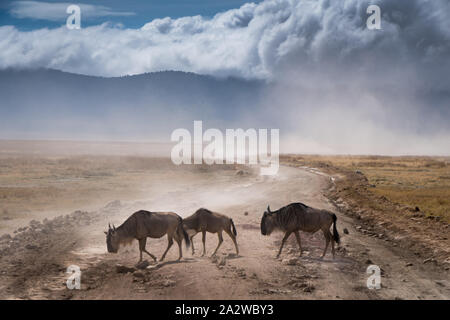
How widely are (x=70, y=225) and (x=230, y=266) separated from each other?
455 inches

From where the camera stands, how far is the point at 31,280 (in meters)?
13.2

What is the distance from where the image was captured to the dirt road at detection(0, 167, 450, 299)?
11773mm

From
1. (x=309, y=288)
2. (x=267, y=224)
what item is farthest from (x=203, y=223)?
(x=309, y=288)

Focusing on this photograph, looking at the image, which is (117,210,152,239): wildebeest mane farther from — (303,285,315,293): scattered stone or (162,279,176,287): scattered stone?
(303,285,315,293): scattered stone

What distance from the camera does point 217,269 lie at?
13.3 m

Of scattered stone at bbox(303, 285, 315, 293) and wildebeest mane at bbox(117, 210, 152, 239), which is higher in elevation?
wildebeest mane at bbox(117, 210, 152, 239)

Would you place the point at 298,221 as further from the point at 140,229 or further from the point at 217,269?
the point at 140,229

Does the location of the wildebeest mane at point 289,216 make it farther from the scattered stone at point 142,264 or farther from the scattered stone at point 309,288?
the scattered stone at point 142,264

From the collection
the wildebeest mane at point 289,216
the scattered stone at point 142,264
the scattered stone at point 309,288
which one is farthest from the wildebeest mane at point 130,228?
the scattered stone at point 309,288

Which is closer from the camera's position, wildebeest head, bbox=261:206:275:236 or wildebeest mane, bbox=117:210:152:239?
wildebeest mane, bbox=117:210:152:239

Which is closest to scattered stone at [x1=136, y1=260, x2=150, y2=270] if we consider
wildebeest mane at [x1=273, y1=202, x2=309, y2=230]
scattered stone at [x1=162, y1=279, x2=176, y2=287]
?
scattered stone at [x1=162, y1=279, x2=176, y2=287]

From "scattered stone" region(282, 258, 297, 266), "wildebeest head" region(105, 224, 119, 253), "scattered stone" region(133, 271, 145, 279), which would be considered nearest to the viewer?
"scattered stone" region(133, 271, 145, 279)

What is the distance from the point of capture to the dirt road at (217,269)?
1177 cm

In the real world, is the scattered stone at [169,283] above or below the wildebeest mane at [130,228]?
below
